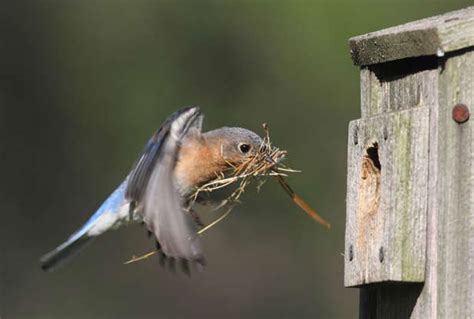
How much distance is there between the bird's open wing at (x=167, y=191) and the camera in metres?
4.06

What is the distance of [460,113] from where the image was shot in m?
3.85

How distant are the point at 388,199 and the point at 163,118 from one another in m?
6.89

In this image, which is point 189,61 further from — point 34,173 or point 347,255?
point 347,255

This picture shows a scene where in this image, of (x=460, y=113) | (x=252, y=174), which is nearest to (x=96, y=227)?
(x=252, y=174)

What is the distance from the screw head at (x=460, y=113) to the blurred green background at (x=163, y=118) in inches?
232

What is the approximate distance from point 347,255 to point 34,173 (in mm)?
7279

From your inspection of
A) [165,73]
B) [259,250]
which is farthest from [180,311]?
[165,73]

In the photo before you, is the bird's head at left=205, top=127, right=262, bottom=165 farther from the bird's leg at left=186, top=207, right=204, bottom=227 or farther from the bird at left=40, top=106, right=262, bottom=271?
the bird's leg at left=186, top=207, right=204, bottom=227

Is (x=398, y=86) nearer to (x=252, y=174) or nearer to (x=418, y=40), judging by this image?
(x=418, y=40)

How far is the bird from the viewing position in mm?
4332

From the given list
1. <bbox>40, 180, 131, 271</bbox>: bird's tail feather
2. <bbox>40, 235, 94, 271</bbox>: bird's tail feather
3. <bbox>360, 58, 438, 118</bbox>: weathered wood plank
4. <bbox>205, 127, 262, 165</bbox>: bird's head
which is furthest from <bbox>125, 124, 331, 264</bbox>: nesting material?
<bbox>360, 58, 438, 118</bbox>: weathered wood plank

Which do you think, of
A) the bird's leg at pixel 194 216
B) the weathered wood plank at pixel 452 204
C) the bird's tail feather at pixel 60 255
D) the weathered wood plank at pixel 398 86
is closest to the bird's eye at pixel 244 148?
the bird's leg at pixel 194 216

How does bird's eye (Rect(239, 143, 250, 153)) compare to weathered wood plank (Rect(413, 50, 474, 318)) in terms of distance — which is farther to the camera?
bird's eye (Rect(239, 143, 250, 153))

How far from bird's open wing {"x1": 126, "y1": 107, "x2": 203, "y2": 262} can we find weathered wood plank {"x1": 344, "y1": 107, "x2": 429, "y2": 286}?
632 millimetres
